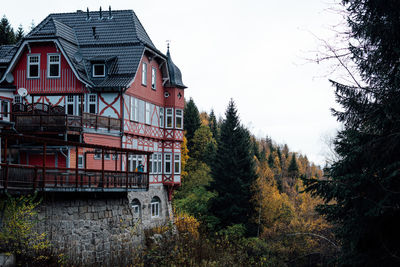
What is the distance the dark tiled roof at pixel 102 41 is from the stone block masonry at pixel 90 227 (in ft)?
30.7

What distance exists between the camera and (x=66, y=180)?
668 inches

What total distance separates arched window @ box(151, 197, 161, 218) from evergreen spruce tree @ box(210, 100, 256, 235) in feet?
21.4

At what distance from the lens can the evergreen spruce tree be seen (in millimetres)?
34781

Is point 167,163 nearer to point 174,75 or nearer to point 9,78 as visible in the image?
Answer: point 174,75

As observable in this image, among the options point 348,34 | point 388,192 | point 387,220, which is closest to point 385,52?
point 348,34

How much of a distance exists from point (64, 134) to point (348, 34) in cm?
1619

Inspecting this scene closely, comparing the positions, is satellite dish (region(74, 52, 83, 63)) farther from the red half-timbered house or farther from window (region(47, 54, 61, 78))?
window (region(47, 54, 61, 78))

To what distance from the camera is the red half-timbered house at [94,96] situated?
74.2 ft

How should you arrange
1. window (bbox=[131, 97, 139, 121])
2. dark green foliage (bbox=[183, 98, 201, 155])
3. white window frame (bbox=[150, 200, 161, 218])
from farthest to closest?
dark green foliage (bbox=[183, 98, 201, 155]) < white window frame (bbox=[150, 200, 161, 218]) < window (bbox=[131, 97, 139, 121])

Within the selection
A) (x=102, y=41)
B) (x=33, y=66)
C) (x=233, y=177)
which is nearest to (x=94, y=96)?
(x=33, y=66)

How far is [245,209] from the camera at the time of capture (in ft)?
114

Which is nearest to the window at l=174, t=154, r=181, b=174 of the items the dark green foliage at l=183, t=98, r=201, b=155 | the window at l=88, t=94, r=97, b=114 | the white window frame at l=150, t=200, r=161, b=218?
the white window frame at l=150, t=200, r=161, b=218

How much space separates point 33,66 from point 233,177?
1802 centimetres

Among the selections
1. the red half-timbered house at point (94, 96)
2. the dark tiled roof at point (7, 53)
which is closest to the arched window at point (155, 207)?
the red half-timbered house at point (94, 96)
